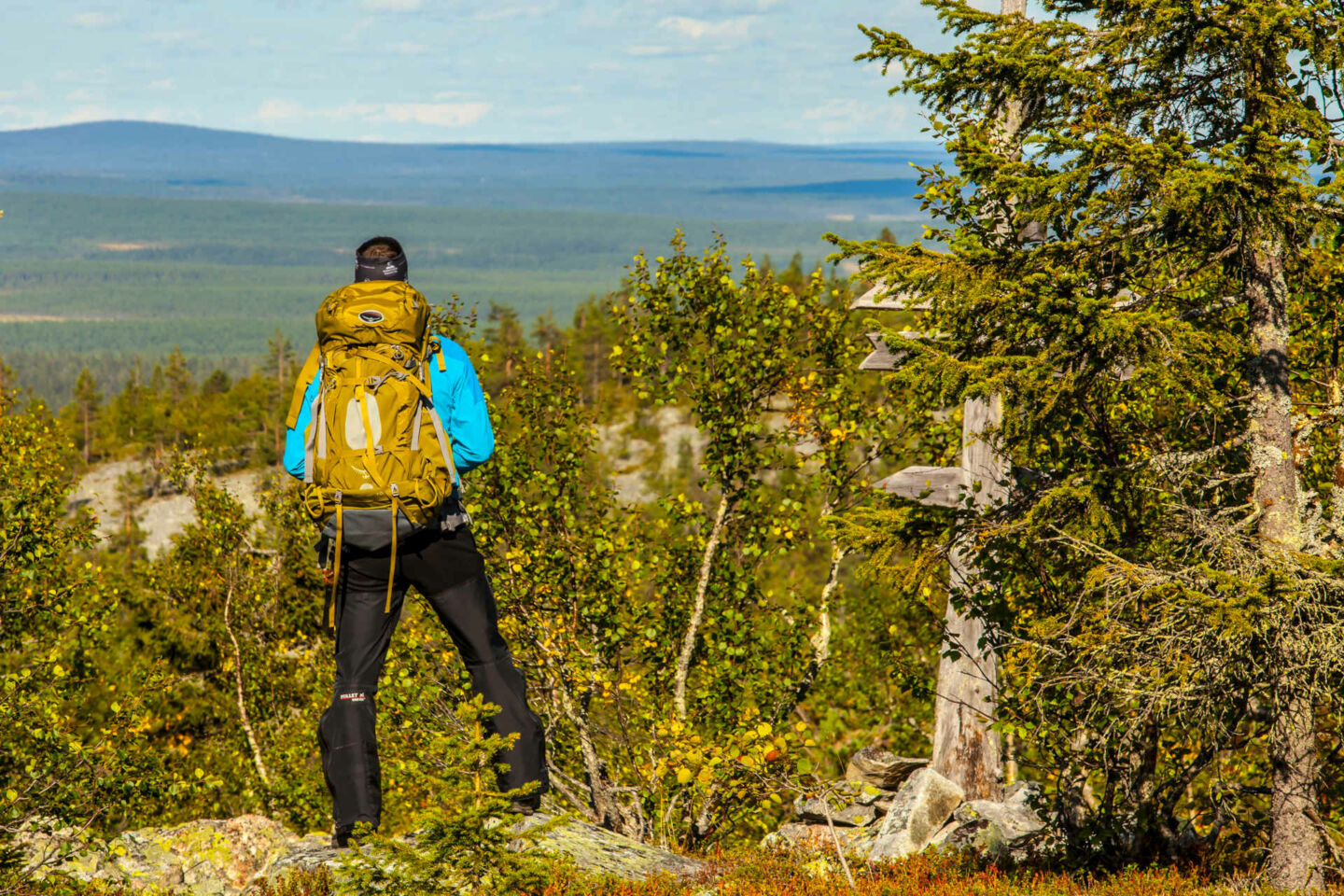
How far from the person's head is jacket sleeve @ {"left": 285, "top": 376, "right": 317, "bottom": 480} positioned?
2.00 ft

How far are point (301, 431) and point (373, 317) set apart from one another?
0.75m

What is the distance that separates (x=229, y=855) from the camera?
9.15 metres

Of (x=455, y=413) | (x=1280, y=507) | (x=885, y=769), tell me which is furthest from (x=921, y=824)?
(x=455, y=413)

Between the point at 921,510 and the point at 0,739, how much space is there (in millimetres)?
7960

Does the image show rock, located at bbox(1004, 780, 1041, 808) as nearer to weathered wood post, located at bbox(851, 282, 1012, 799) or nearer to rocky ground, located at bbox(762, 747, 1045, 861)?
rocky ground, located at bbox(762, 747, 1045, 861)

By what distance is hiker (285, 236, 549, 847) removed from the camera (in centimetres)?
553

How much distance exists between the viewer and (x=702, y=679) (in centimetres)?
1266

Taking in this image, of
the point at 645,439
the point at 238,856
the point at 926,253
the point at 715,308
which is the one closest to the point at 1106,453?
the point at 926,253

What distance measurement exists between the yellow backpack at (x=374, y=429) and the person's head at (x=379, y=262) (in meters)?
0.21

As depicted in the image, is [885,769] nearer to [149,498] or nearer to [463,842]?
[463,842]

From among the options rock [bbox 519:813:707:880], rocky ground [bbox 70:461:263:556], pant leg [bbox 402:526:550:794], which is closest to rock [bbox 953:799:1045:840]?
rock [bbox 519:813:707:880]

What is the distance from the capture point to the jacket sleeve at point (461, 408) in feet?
19.1

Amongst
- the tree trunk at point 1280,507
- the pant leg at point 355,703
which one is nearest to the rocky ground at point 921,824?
the tree trunk at point 1280,507

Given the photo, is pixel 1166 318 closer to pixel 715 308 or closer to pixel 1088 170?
pixel 1088 170
